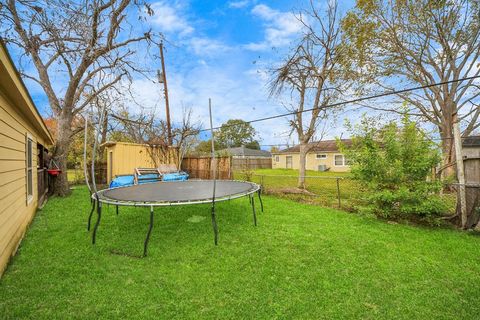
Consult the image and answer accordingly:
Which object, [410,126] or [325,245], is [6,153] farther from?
[410,126]

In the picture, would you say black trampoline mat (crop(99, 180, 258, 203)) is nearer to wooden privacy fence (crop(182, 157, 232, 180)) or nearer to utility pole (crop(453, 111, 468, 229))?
utility pole (crop(453, 111, 468, 229))

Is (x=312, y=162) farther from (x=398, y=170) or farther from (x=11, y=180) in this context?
(x=11, y=180)

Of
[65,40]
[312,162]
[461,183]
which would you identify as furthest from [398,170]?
[312,162]

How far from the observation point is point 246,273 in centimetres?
255

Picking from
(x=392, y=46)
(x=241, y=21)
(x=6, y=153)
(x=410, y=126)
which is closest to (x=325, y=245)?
(x=410, y=126)

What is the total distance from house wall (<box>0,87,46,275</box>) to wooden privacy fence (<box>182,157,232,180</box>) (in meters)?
5.86

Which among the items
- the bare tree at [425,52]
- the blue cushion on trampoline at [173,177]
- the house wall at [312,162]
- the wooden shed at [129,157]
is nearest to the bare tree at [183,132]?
the wooden shed at [129,157]

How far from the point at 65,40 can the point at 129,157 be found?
24.3 feet

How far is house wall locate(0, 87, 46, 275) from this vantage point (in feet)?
9.00

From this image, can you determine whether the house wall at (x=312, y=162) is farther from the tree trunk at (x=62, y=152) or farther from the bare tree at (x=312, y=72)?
the tree trunk at (x=62, y=152)

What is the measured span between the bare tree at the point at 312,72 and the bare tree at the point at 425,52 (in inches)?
21.1

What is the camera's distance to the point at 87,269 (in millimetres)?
2615

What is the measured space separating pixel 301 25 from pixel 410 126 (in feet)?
20.2

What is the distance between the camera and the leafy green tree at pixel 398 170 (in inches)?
163
